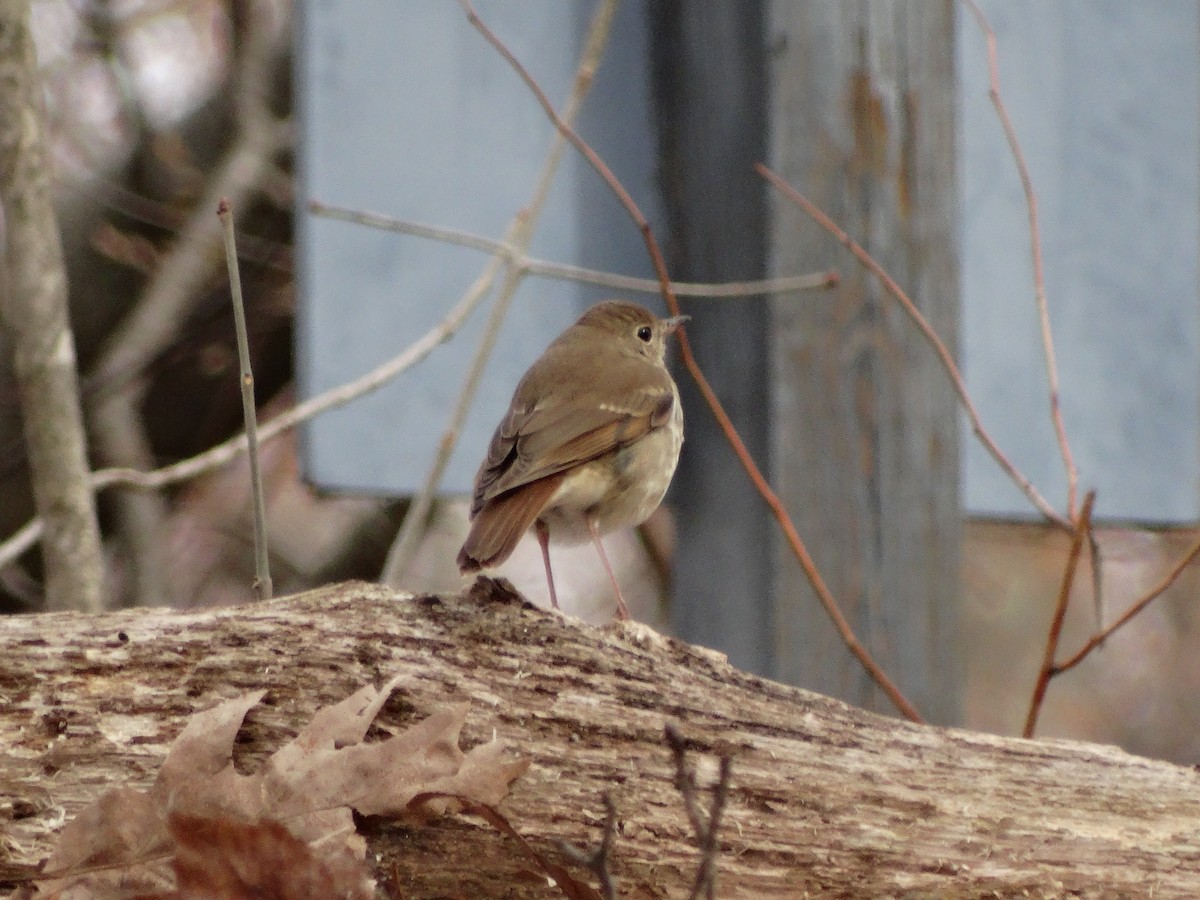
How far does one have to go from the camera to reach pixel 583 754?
2148 mm

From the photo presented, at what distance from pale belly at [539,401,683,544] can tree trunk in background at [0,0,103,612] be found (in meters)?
1.00

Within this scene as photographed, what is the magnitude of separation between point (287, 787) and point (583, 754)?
44 centimetres

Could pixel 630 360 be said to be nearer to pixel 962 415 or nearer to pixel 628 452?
pixel 628 452

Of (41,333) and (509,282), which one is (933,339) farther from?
(41,333)

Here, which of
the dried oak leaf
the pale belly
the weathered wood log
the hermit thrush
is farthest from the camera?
the pale belly

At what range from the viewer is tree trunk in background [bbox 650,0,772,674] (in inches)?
137

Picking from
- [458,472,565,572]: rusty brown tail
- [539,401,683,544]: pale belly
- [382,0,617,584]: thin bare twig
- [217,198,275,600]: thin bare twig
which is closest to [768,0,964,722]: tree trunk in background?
[539,401,683,544]: pale belly

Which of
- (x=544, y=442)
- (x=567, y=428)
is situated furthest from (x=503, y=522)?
(x=567, y=428)

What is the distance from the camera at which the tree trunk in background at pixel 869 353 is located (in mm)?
3459

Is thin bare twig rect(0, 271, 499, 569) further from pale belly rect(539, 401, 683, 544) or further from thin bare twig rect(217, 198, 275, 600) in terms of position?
thin bare twig rect(217, 198, 275, 600)

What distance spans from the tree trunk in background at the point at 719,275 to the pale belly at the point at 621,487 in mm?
202

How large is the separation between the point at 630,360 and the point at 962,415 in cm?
84

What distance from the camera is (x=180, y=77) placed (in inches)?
244

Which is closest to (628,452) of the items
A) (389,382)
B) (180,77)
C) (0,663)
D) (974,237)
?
(389,382)
